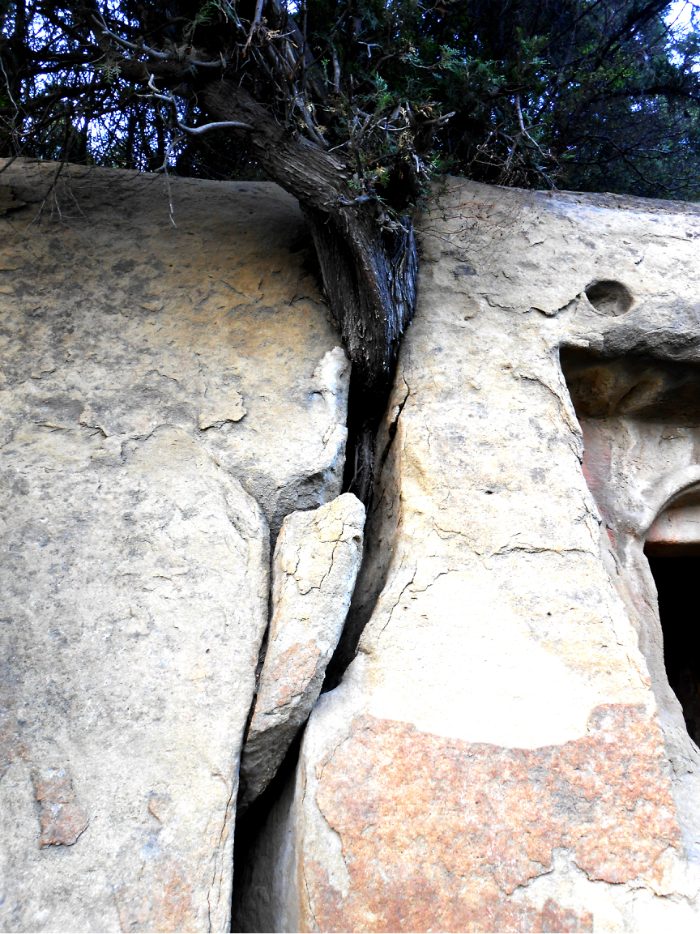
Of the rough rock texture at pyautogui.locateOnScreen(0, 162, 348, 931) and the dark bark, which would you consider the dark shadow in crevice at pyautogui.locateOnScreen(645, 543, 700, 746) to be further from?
the rough rock texture at pyautogui.locateOnScreen(0, 162, 348, 931)

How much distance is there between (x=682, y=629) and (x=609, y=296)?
1.92 metres

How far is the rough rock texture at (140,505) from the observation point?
1558 mm

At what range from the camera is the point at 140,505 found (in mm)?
1995

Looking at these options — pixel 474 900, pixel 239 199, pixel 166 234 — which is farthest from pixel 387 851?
pixel 239 199

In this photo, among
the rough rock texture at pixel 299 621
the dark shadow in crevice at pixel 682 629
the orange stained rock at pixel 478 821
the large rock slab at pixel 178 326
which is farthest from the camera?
the dark shadow in crevice at pixel 682 629

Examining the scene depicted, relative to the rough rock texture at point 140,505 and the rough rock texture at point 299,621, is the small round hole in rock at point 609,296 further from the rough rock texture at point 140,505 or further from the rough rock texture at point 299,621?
the rough rock texture at point 299,621

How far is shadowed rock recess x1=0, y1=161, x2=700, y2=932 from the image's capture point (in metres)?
1.56

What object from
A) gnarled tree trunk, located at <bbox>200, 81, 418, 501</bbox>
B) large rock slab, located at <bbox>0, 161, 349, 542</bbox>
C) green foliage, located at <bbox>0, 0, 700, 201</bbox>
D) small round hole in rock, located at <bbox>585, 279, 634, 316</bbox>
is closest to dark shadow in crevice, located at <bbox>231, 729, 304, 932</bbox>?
large rock slab, located at <bbox>0, 161, 349, 542</bbox>

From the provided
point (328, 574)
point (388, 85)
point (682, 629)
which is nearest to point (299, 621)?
point (328, 574)

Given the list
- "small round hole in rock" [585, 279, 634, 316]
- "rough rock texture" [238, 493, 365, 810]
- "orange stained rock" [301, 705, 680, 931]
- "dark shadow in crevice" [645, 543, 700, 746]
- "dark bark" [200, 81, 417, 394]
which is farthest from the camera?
"dark shadow in crevice" [645, 543, 700, 746]

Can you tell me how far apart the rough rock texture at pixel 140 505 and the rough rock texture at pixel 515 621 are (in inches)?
10.6

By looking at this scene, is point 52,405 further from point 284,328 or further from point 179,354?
point 284,328

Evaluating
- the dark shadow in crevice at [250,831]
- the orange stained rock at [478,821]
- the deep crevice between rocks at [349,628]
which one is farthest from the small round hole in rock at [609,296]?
the dark shadow in crevice at [250,831]

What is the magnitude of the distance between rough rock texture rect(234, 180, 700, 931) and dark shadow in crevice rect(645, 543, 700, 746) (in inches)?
39.7
